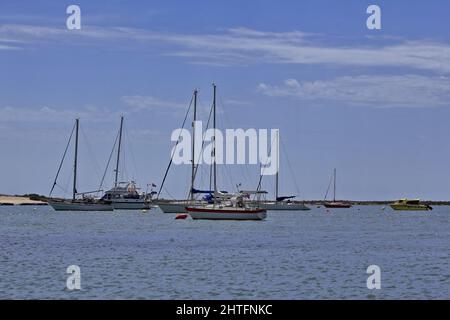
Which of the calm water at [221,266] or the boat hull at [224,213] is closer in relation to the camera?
the calm water at [221,266]

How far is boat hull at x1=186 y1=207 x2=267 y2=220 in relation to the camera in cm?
10700

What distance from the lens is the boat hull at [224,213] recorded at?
10700cm

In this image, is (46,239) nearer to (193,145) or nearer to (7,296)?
(7,296)

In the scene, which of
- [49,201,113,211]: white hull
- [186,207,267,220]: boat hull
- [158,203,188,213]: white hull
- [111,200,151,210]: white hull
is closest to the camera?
[186,207,267,220]: boat hull

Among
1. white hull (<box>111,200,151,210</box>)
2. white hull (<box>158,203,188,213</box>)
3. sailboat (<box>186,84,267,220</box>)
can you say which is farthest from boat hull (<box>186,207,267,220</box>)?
white hull (<box>111,200,151,210</box>)

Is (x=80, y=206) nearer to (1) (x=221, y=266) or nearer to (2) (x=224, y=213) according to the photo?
(2) (x=224, y=213)

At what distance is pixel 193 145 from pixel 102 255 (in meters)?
75.8

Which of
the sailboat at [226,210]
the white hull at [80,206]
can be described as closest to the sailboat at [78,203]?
the white hull at [80,206]

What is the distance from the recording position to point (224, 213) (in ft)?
350

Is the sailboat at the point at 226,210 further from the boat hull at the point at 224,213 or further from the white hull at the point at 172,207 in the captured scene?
the white hull at the point at 172,207

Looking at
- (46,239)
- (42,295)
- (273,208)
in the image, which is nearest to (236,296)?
(42,295)

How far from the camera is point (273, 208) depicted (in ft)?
642

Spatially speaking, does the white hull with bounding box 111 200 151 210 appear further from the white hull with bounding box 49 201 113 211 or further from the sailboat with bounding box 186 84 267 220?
the sailboat with bounding box 186 84 267 220

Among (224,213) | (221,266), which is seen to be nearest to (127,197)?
(224,213)
